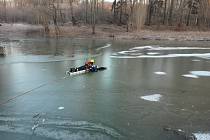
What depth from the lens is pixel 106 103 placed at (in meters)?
9.52

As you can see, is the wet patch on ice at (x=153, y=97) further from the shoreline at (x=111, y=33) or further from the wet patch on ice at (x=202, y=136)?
the shoreline at (x=111, y=33)

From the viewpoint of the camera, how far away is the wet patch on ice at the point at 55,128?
23.2ft

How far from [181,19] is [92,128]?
46716 mm

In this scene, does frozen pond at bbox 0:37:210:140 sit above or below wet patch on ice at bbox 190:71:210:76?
below

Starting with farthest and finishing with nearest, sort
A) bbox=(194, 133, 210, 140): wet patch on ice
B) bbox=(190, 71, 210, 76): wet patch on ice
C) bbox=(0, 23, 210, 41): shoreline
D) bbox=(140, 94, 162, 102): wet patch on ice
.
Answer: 1. bbox=(0, 23, 210, 41): shoreline
2. bbox=(190, 71, 210, 76): wet patch on ice
3. bbox=(140, 94, 162, 102): wet patch on ice
4. bbox=(194, 133, 210, 140): wet patch on ice

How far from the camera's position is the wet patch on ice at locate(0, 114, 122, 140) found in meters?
7.07

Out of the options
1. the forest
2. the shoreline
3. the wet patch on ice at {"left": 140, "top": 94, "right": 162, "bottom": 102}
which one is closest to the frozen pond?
the wet patch on ice at {"left": 140, "top": 94, "right": 162, "bottom": 102}

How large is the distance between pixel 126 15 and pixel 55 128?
46.1 metres

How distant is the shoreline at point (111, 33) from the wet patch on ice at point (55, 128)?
31873 mm

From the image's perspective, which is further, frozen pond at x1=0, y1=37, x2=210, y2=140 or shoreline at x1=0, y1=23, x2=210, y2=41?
shoreline at x1=0, y1=23, x2=210, y2=41

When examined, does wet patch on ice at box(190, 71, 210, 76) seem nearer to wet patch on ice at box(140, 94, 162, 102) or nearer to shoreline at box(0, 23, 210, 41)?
wet patch on ice at box(140, 94, 162, 102)

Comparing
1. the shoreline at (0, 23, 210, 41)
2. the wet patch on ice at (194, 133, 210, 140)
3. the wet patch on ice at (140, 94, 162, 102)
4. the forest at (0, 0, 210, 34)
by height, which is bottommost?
the wet patch on ice at (194, 133, 210, 140)

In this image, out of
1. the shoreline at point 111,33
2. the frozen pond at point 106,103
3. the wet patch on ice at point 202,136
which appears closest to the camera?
the wet patch on ice at point 202,136

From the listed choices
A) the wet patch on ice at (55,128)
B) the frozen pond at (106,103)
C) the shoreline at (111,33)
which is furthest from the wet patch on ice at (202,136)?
the shoreline at (111,33)
